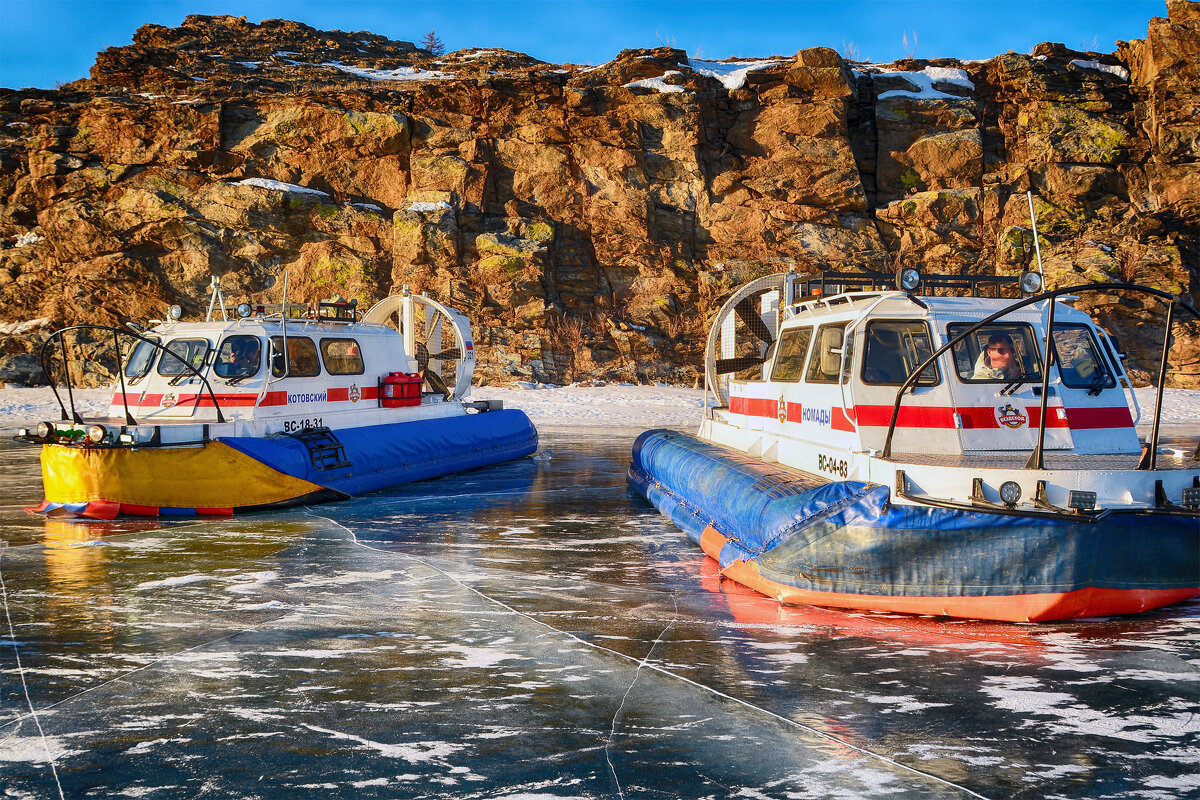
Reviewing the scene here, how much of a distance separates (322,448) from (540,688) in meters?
5.92

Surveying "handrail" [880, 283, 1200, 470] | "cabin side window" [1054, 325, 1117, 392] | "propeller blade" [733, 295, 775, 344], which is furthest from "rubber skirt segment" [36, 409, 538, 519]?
"cabin side window" [1054, 325, 1117, 392]

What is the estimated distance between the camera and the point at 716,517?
22.4 feet

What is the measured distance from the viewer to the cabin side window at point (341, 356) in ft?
33.6

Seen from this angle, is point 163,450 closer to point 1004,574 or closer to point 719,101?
point 1004,574

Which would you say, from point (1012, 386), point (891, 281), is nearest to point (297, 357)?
point (891, 281)

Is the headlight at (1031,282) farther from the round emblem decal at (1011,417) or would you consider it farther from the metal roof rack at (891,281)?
the round emblem decal at (1011,417)

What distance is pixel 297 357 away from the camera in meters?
9.76

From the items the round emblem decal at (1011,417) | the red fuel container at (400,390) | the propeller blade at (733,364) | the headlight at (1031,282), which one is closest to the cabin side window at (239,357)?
the red fuel container at (400,390)

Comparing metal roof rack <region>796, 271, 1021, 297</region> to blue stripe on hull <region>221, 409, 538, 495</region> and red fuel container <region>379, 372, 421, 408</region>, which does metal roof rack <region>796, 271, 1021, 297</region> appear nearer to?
blue stripe on hull <region>221, 409, 538, 495</region>

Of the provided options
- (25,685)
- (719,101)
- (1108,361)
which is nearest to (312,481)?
(25,685)

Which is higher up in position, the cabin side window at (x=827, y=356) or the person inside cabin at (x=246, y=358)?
the person inside cabin at (x=246, y=358)

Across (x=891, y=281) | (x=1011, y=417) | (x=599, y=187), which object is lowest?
(x=1011, y=417)

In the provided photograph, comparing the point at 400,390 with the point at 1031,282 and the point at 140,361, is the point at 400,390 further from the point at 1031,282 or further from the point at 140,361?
the point at 1031,282

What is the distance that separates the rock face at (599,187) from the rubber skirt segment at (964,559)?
60.6 feet
